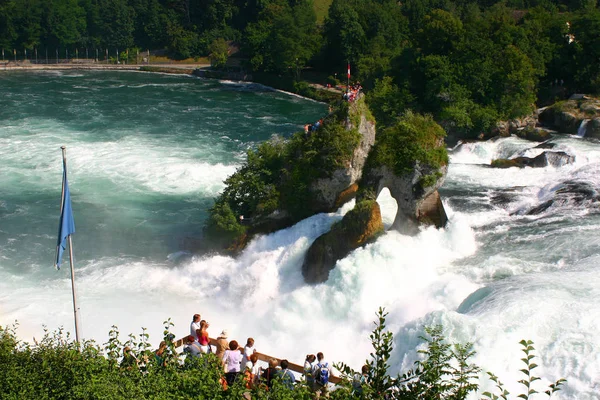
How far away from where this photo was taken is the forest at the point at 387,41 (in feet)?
154

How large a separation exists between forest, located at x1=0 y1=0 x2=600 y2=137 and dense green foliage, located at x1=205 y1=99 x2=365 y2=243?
1359 centimetres

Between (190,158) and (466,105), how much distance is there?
1838 cm

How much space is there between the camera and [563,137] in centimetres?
4244

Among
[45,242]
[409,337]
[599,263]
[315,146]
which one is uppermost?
[315,146]

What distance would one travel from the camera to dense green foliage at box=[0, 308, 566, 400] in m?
11.3

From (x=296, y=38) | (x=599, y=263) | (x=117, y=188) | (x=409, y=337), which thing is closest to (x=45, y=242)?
(x=117, y=188)

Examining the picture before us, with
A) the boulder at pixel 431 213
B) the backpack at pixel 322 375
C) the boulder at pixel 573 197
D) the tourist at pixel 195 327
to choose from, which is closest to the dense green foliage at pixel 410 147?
the boulder at pixel 431 213

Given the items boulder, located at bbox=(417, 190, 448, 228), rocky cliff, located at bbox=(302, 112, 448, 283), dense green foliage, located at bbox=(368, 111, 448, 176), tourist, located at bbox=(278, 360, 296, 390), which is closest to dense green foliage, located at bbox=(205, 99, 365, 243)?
dense green foliage, located at bbox=(368, 111, 448, 176)

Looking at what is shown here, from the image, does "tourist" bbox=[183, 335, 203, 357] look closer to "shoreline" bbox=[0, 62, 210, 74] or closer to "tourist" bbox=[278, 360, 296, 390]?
"tourist" bbox=[278, 360, 296, 390]

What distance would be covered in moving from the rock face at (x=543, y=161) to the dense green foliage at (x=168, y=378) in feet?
82.4

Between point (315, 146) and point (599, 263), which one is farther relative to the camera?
point (315, 146)

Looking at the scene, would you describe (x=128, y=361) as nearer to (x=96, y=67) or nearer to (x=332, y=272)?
(x=332, y=272)

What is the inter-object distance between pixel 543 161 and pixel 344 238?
621 inches

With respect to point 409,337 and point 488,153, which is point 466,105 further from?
point 409,337
